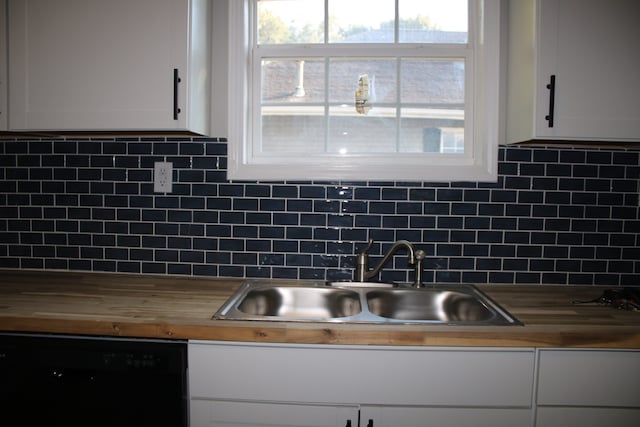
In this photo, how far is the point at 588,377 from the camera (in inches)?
49.6

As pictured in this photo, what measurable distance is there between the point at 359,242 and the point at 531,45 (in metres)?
1.00

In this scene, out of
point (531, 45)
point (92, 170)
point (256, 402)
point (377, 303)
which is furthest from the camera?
point (92, 170)

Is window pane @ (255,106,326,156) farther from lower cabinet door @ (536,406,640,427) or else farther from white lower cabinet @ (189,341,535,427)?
lower cabinet door @ (536,406,640,427)

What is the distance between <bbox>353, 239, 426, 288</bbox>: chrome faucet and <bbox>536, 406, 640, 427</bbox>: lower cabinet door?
2.10 feet

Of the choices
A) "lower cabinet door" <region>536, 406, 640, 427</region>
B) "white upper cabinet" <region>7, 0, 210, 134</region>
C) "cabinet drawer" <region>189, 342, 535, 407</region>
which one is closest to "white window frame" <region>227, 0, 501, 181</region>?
"white upper cabinet" <region>7, 0, 210, 134</region>

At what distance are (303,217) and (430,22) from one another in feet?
3.43

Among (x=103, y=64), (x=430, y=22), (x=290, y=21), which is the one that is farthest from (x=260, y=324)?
(x=430, y=22)

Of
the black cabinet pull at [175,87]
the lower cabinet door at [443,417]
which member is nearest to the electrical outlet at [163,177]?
the black cabinet pull at [175,87]

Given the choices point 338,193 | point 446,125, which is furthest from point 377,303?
point 446,125

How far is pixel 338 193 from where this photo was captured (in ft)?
6.02

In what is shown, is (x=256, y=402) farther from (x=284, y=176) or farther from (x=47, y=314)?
(x=284, y=176)

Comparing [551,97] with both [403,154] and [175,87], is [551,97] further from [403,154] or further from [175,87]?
[175,87]

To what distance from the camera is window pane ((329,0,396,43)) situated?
6.24 ft

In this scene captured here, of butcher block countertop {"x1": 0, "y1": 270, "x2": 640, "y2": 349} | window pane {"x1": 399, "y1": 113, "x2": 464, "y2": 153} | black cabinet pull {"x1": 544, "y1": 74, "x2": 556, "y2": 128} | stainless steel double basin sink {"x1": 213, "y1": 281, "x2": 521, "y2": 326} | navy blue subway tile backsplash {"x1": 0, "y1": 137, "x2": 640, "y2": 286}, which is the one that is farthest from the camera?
window pane {"x1": 399, "y1": 113, "x2": 464, "y2": 153}
